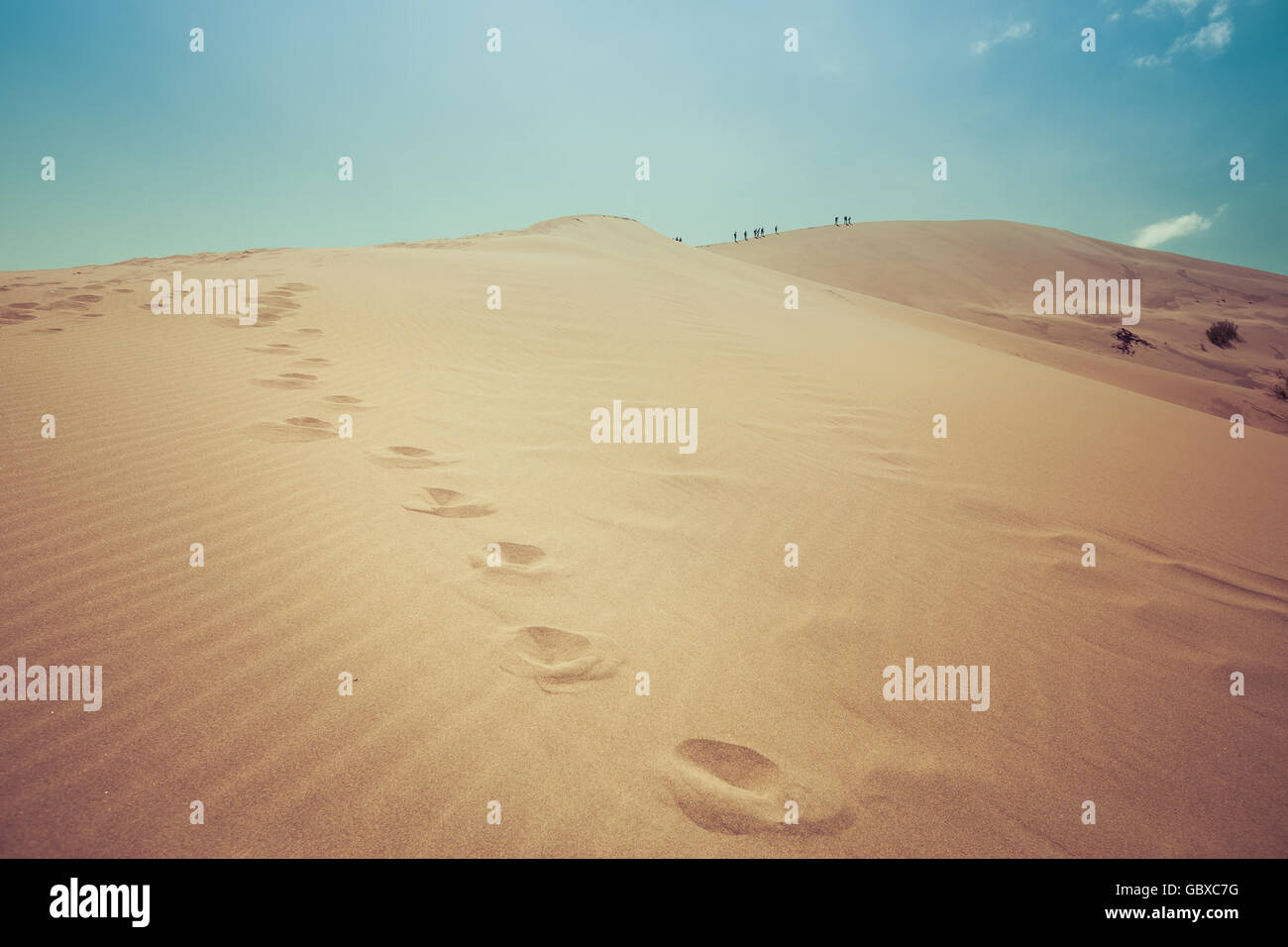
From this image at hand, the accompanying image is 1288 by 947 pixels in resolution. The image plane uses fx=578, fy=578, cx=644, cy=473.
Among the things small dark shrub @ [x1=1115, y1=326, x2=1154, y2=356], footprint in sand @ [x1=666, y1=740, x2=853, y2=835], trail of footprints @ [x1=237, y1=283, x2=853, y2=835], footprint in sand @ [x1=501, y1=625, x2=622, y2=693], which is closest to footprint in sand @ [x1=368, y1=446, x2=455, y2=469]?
trail of footprints @ [x1=237, y1=283, x2=853, y2=835]

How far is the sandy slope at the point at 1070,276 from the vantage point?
13211mm

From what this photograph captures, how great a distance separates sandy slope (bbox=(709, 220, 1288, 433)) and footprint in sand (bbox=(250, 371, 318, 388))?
1387 centimetres

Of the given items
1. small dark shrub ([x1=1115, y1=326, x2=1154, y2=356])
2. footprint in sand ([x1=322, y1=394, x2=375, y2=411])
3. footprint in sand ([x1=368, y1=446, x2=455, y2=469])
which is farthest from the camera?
small dark shrub ([x1=1115, y1=326, x2=1154, y2=356])

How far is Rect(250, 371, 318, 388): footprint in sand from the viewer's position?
4699 mm

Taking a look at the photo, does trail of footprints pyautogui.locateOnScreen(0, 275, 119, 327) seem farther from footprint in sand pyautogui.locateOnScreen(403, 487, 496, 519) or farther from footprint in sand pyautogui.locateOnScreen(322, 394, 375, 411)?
footprint in sand pyautogui.locateOnScreen(403, 487, 496, 519)

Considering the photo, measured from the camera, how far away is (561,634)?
91.6 inches

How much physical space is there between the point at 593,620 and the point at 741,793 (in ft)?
3.01

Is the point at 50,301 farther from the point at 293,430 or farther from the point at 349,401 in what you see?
the point at 293,430

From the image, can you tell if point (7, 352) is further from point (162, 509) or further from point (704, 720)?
point (704, 720)

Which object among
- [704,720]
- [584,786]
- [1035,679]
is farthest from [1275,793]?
[584,786]

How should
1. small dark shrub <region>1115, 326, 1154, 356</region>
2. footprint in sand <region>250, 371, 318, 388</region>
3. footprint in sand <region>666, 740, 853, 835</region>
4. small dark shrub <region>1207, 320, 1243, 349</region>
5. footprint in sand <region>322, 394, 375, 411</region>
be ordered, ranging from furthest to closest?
small dark shrub <region>1207, 320, 1243, 349</region> → small dark shrub <region>1115, 326, 1154, 356</region> → footprint in sand <region>250, 371, 318, 388</region> → footprint in sand <region>322, 394, 375, 411</region> → footprint in sand <region>666, 740, 853, 835</region>

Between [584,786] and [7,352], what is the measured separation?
6.17 metres

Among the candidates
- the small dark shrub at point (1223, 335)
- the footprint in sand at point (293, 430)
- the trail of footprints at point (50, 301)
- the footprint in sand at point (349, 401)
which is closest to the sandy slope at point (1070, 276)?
the small dark shrub at point (1223, 335)

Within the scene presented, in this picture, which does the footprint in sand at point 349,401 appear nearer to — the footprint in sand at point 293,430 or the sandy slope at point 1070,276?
the footprint in sand at point 293,430
